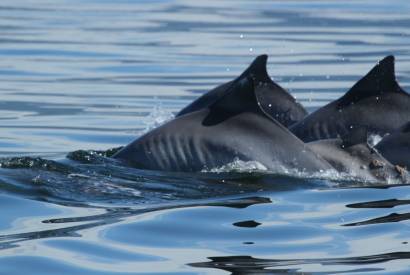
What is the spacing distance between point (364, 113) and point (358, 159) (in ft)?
4.07

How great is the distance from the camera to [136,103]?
59.7ft

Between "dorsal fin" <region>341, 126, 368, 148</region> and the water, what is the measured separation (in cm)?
50

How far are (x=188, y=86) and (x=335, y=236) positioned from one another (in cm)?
1070

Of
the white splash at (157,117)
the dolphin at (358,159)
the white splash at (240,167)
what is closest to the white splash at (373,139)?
the dolphin at (358,159)

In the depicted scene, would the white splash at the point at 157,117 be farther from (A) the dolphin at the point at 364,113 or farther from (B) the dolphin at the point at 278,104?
(A) the dolphin at the point at 364,113

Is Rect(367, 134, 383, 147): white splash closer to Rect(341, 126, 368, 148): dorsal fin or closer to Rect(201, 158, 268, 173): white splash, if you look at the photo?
Rect(341, 126, 368, 148): dorsal fin

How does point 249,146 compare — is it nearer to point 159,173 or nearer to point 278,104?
point 159,173

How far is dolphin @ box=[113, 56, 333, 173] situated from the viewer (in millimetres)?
11312

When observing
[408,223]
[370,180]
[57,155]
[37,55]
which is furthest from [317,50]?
[408,223]

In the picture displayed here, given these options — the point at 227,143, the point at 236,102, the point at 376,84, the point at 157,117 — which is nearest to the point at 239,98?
the point at 236,102

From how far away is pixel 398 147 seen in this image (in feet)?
39.7

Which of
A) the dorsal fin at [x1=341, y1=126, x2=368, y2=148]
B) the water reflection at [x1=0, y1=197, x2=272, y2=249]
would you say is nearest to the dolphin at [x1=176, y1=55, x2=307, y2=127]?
the dorsal fin at [x1=341, y1=126, x2=368, y2=148]

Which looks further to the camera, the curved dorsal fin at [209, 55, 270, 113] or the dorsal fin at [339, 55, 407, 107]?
the dorsal fin at [339, 55, 407, 107]

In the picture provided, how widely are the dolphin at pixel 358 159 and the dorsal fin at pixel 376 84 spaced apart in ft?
2.64
